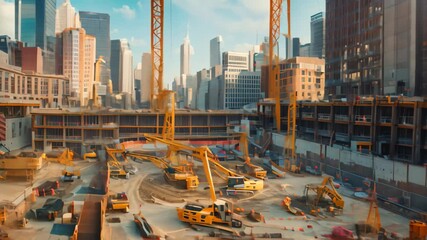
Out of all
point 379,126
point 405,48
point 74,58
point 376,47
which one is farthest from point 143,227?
point 74,58

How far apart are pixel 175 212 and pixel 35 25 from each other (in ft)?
605

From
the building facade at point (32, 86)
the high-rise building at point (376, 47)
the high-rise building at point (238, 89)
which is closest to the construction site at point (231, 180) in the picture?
the high-rise building at point (376, 47)

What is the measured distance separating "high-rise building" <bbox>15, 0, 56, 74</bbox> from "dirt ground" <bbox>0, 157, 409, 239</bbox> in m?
161

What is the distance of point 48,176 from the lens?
38594 millimetres

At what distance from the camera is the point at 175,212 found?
88.0ft

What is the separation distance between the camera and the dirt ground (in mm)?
22656

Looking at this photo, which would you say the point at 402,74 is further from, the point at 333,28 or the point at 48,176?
the point at 48,176

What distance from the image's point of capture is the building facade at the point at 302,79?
8994 centimetres

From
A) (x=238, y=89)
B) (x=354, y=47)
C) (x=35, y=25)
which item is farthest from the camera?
(x=35, y=25)

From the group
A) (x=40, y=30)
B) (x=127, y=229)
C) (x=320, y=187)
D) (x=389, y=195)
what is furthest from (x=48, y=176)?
(x=40, y=30)

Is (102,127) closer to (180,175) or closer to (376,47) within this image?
(180,175)

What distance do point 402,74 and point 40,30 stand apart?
6945 inches

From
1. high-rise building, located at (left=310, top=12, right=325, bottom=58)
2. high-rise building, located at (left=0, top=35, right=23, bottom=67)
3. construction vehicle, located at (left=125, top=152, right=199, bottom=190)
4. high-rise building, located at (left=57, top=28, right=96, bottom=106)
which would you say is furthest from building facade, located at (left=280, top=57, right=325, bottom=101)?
high-rise building, located at (left=57, top=28, right=96, bottom=106)

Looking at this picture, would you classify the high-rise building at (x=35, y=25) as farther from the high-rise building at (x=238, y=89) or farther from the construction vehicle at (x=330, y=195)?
the construction vehicle at (x=330, y=195)
